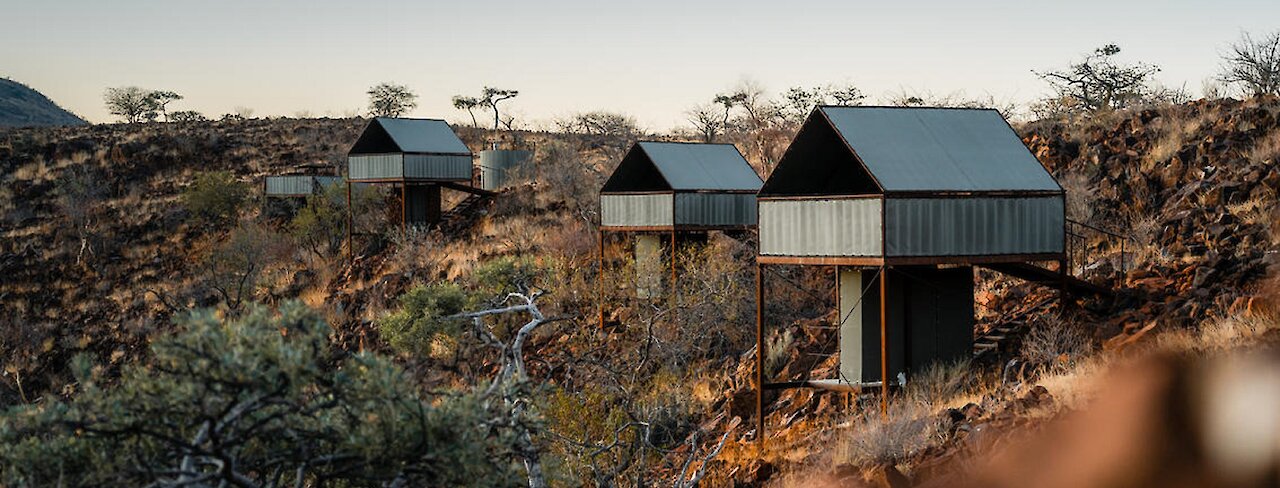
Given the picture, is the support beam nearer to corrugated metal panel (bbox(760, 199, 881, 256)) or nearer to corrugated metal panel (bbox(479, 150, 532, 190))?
corrugated metal panel (bbox(479, 150, 532, 190))

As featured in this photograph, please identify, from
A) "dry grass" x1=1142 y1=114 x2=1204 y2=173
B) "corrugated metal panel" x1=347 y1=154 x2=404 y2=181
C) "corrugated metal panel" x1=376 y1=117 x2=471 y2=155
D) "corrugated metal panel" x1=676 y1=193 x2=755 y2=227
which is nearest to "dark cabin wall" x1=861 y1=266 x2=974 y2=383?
"corrugated metal panel" x1=676 y1=193 x2=755 y2=227

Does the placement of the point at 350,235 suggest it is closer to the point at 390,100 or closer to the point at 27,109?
the point at 390,100

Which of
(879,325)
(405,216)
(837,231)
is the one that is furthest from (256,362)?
(405,216)

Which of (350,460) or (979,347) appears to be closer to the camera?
(350,460)

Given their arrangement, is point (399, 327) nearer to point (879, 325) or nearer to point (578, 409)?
point (578, 409)

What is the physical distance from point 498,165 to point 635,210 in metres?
25.1

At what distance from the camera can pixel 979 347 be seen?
24.6 metres

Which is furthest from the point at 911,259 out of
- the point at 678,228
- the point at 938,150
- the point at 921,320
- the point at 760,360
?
the point at 678,228

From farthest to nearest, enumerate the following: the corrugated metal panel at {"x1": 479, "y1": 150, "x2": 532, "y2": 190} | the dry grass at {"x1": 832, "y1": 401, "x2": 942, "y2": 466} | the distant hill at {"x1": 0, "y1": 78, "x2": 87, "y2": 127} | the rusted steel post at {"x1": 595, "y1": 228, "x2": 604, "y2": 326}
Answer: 1. the distant hill at {"x1": 0, "y1": 78, "x2": 87, "y2": 127}
2. the corrugated metal panel at {"x1": 479, "y1": 150, "x2": 532, "y2": 190}
3. the rusted steel post at {"x1": 595, "y1": 228, "x2": 604, "y2": 326}
4. the dry grass at {"x1": 832, "y1": 401, "x2": 942, "y2": 466}

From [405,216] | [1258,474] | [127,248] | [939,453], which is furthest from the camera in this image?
[127,248]

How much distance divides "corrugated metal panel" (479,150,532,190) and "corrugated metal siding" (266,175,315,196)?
783cm

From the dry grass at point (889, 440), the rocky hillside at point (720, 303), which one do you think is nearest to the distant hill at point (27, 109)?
the rocky hillside at point (720, 303)

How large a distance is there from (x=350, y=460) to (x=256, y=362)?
1679 mm

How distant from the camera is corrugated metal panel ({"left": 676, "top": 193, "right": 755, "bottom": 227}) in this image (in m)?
34.4
